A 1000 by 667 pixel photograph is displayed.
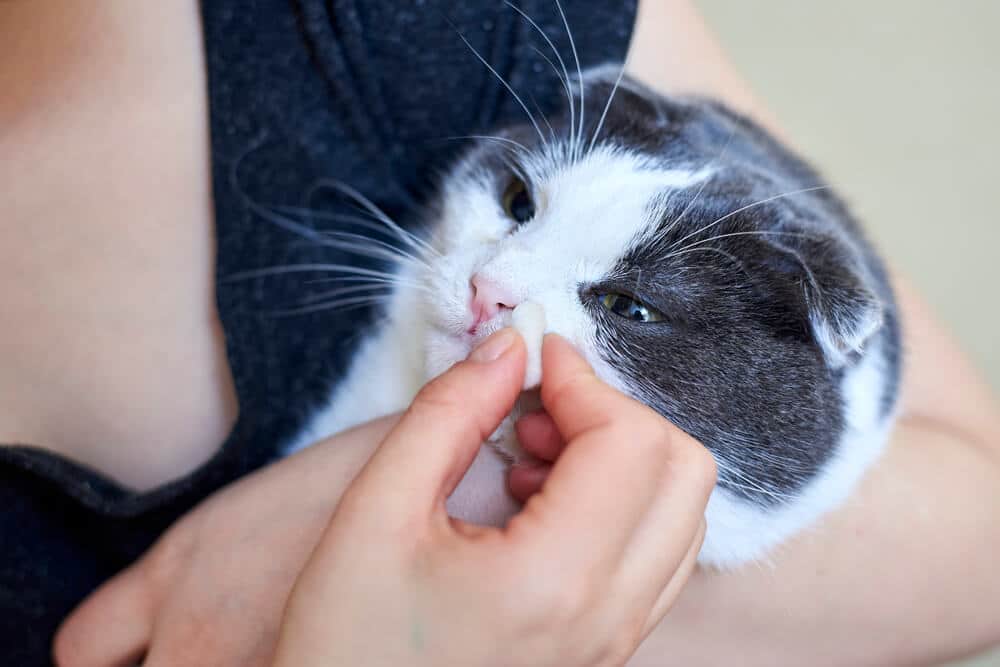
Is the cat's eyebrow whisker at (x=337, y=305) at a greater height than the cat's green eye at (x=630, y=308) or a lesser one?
lesser

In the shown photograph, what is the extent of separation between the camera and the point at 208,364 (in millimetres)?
729

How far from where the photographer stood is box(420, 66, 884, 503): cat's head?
63cm

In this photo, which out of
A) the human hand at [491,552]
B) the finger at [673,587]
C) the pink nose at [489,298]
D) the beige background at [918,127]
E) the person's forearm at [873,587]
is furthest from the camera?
the beige background at [918,127]

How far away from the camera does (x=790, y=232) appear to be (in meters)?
0.68

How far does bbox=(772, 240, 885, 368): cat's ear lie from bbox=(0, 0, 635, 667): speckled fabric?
1.14ft

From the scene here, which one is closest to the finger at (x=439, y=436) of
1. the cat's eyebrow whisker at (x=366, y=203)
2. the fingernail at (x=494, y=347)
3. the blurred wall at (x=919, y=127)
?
the fingernail at (x=494, y=347)

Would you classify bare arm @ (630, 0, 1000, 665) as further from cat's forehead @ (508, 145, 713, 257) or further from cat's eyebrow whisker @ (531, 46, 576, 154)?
cat's forehead @ (508, 145, 713, 257)

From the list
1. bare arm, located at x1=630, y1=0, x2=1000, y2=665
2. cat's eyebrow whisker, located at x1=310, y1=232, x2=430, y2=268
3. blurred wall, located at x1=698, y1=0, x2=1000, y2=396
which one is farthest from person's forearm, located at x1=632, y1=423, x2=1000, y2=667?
blurred wall, located at x1=698, y1=0, x2=1000, y2=396

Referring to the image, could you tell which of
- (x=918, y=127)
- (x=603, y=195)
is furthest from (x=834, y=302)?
(x=918, y=127)

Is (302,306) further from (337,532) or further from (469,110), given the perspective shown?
(337,532)

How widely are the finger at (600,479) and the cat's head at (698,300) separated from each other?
0.54 ft

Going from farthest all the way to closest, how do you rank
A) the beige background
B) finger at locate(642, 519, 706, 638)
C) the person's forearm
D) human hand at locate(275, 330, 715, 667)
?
the beige background < the person's forearm < finger at locate(642, 519, 706, 638) < human hand at locate(275, 330, 715, 667)

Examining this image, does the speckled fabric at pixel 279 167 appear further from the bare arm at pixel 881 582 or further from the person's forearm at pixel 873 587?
the person's forearm at pixel 873 587

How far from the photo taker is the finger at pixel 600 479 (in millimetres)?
408
